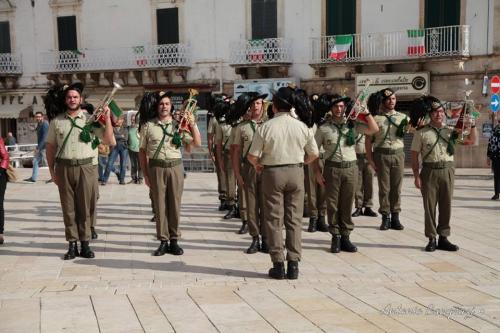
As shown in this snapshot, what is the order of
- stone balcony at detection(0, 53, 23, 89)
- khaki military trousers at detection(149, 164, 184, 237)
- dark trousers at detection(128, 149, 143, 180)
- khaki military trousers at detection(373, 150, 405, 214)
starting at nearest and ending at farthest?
khaki military trousers at detection(149, 164, 184, 237) < khaki military trousers at detection(373, 150, 405, 214) < dark trousers at detection(128, 149, 143, 180) < stone balcony at detection(0, 53, 23, 89)

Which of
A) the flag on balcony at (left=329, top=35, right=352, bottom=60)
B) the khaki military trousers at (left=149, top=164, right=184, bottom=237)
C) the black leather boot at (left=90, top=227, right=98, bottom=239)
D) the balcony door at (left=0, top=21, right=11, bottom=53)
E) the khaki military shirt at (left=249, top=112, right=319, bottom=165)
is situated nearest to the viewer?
the khaki military shirt at (left=249, top=112, right=319, bottom=165)

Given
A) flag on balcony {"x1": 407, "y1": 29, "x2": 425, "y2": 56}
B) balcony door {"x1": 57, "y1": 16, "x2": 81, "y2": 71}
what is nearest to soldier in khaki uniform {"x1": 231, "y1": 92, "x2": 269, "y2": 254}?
flag on balcony {"x1": 407, "y1": 29, "x2": 425, "y2": 56}

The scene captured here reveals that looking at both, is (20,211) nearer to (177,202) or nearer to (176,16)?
(177,202)

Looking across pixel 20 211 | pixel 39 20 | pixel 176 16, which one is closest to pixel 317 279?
pixel 20 211

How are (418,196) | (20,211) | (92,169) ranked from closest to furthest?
(92,169) → (20,211) → (418,196)

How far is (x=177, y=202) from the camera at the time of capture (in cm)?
776

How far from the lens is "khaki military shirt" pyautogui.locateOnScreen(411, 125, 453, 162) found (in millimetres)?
7980

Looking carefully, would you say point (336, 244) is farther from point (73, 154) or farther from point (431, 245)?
point (73, 154)

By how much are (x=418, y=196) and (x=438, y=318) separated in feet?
28.3

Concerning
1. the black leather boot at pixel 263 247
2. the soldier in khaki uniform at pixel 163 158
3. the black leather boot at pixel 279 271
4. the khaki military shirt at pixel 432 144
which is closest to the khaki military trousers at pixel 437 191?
the khaki military shirt at pixel 432 144

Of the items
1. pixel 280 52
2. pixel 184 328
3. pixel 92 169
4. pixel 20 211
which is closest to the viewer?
pixel 184 328

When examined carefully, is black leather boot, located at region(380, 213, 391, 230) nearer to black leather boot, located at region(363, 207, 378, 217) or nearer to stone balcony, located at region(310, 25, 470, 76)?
black leather boot, located at region(363, 207, 378, 217)

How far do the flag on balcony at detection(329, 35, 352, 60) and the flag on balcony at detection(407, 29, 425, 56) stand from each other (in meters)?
2.01

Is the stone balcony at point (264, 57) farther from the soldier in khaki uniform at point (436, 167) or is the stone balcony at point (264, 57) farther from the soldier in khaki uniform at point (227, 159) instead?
the soldier in khaki uniform at point (436, 167)
